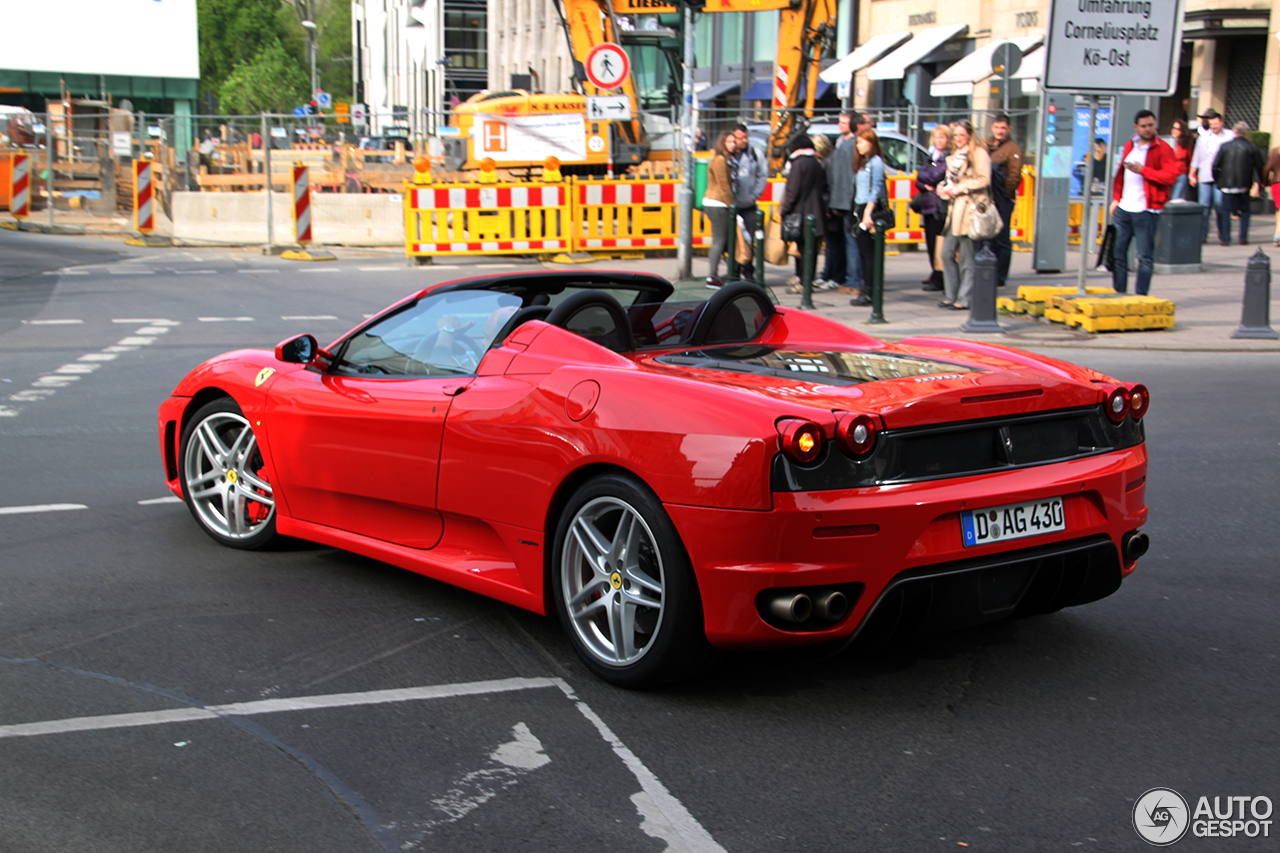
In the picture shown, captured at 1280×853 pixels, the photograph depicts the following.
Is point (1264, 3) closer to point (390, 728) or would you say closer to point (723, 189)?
point (723, 189)

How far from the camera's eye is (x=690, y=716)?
3.93 meters

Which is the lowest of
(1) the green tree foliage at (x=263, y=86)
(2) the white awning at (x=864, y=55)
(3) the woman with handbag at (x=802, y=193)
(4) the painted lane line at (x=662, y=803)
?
(4) the painted lane line at (x=662, y=803)

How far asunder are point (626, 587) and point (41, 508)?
3809 mm

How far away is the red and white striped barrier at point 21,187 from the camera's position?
27922mm

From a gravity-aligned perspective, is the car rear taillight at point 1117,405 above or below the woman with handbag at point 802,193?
below

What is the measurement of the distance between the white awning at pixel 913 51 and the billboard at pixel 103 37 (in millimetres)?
36870

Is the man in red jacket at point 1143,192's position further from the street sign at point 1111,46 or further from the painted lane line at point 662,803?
the painted lane line at point 662,803

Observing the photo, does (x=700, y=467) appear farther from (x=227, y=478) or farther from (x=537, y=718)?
(x=227, y=478)

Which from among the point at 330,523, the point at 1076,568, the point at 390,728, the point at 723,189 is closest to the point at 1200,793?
the point at 1076,568

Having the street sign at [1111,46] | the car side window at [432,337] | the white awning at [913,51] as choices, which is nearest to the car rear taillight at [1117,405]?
the car side window at [432,337]

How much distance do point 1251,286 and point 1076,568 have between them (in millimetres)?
9307

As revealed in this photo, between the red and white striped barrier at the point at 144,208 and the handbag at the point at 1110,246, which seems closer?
the handbag at the point at 1110,246

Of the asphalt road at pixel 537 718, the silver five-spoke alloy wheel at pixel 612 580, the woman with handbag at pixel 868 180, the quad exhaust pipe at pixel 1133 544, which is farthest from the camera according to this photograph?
the woman with handbag at pixel 868 180

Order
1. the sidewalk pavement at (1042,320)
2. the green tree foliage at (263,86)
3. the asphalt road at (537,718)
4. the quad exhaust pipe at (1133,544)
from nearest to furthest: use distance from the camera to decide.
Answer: the asphalt road at (537,718) → the quad exhaust pipe at (1133,544) → the sidewalk pavement at (1042,320) → the green tree foliage at (263,86)
